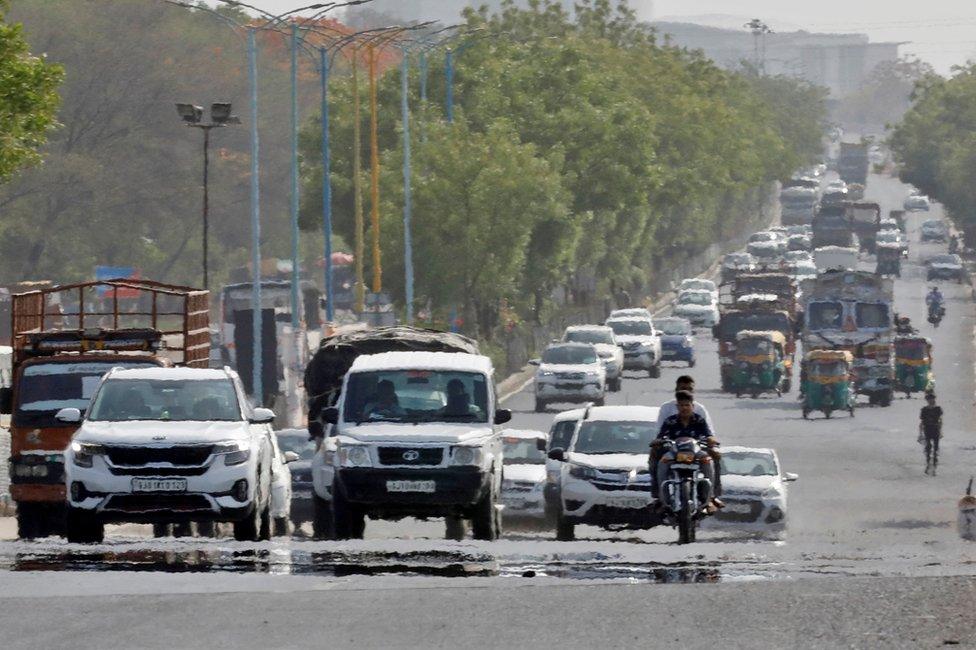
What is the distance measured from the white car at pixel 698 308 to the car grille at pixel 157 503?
255 feet

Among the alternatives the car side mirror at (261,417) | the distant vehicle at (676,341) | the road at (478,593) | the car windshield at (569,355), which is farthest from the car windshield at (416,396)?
the distant vehicle at (676,341)

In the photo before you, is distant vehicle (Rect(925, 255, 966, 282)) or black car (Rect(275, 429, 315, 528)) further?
distant vehicle (Rect(925, 255, 966, 282))

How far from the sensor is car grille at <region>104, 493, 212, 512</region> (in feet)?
71.6

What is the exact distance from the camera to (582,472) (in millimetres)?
28609

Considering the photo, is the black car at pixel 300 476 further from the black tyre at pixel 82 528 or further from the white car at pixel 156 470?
the black tyre at pixel 82 528

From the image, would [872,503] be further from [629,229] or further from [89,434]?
[629,229]

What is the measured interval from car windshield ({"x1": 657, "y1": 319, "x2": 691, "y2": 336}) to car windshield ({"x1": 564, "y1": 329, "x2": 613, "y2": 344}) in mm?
9529

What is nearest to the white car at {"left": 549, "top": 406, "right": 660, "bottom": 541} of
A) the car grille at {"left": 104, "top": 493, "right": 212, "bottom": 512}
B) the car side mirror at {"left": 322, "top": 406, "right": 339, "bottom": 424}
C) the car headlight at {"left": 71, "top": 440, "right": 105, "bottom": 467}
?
the car side mirror at {"left": 322, "top": 406, "right": 339, "bottom": 424}

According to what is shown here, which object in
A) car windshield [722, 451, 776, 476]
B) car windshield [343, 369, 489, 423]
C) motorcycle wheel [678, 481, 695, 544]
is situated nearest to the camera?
Result: motorcycle wheel [678, 481, 695, 544]

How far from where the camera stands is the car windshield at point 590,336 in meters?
72.9

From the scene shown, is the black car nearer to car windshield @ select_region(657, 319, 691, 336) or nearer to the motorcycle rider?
the motorcycle rider

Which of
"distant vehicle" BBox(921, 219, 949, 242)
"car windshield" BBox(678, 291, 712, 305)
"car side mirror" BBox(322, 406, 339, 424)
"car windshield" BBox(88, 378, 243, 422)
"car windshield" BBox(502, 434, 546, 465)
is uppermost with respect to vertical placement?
"distant vehicle" BBox(921, 219, 949, 242)

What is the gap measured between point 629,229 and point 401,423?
7866 cm

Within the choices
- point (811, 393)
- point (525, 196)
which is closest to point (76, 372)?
point (811, 393)
